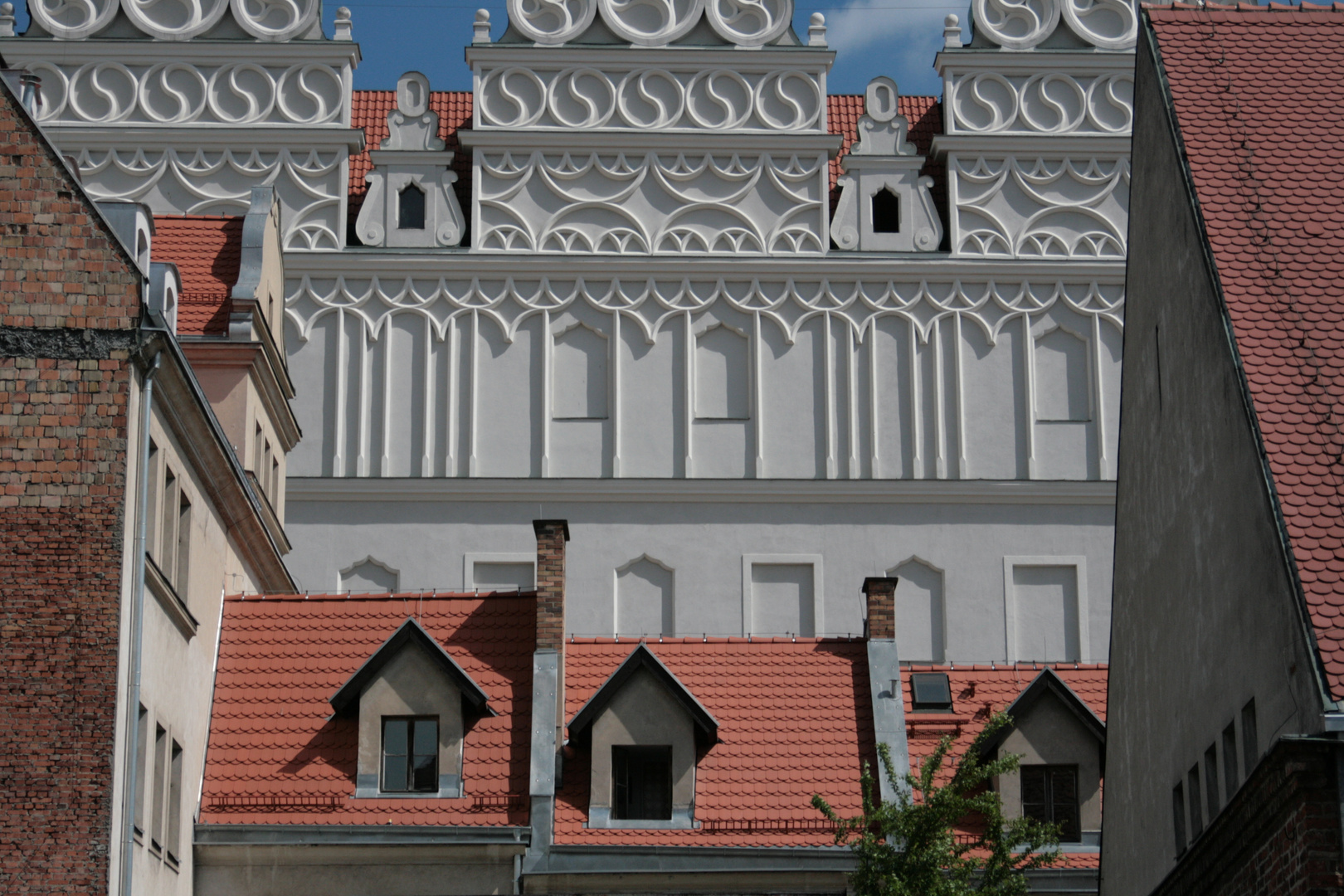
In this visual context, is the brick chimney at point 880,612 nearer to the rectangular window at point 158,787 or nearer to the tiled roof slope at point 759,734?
A: the tiled roof slope at point 759,734

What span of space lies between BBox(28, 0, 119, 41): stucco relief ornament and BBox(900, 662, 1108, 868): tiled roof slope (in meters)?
16.2

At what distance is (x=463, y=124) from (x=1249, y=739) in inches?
911

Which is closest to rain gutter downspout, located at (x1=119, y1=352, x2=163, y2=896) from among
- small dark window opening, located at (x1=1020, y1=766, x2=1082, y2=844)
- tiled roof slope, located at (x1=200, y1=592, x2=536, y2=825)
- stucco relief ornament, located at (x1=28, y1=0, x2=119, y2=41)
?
tiled roof slope, located at (x1=200, y1=592, x2=536, y2=825)

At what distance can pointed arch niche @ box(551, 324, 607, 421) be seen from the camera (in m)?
34.6

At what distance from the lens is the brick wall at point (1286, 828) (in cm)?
1348

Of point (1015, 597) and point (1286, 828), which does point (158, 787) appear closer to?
point (1286, 828)

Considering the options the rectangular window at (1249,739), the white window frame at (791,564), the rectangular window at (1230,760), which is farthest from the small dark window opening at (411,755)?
the rectangular window at (1249,739)

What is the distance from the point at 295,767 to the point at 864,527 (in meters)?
11.8

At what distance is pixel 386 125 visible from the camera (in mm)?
37594

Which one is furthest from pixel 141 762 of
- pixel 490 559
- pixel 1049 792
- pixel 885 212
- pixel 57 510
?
→ pixel 885 212

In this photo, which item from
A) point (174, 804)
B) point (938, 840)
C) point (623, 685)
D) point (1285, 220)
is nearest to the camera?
point (1285, 220)

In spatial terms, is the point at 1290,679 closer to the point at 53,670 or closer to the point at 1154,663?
the point at 1154,663

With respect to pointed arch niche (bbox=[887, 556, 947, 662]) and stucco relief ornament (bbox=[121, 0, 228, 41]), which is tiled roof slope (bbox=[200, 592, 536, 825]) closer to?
pointed arch niche (bbox=[887, 556, 947, 662])

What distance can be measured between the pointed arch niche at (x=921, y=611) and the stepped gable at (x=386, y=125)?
28.0ft
